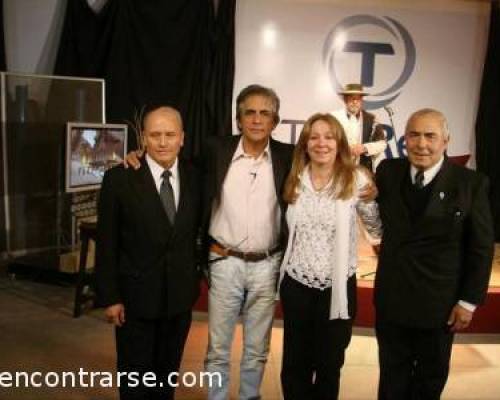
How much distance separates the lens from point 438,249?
2.01 meters

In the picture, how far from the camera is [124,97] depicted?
560 centimetres

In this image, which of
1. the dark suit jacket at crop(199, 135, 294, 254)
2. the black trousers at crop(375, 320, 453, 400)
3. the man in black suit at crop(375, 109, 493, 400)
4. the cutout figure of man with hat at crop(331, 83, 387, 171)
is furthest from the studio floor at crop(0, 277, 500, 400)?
the cutout figure of man with hat at crop(331, 83, 387, 171)

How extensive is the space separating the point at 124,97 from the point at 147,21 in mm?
774

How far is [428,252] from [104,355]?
2051 millimetres

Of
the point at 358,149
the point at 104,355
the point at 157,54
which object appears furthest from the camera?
the point at 157,54

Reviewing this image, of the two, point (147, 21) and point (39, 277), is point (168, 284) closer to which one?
point (39, 277)

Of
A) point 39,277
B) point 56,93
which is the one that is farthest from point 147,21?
point 39,277

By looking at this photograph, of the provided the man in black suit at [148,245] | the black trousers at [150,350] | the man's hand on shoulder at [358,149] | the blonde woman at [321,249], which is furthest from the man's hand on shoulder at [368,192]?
the man's hand on shoulder at [358,149]

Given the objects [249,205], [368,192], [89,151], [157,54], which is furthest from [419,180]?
[157,54]

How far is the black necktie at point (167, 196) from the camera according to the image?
2.10 m

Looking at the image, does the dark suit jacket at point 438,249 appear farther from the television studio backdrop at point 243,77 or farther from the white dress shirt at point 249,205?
the television studio backdrop at point 243,77

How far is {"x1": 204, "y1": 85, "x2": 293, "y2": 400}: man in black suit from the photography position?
2.23m

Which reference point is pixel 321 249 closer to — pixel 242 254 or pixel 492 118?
pixel 242 254

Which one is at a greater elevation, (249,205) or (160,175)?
(160,175)
